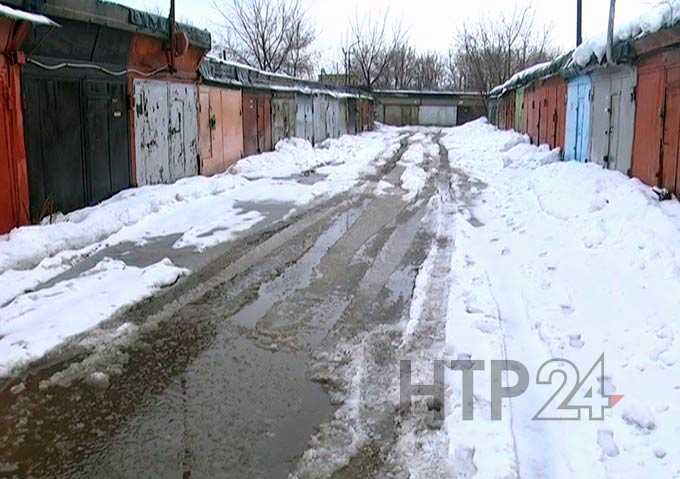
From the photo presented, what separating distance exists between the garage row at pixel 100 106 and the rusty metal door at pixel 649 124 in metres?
7.91

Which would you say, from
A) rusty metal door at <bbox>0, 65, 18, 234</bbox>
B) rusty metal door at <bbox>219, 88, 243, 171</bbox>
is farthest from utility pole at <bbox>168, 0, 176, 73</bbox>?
rusty metal door at <bbox>0, 65, 18, 234</bbox>

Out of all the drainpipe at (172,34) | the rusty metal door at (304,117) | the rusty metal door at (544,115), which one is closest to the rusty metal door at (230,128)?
the drainpipe at (172,34)

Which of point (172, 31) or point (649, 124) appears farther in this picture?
point (172, 31)

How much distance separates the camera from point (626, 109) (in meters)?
10.8

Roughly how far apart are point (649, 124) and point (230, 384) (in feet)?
24.6

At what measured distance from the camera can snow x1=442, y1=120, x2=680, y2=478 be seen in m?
3.53

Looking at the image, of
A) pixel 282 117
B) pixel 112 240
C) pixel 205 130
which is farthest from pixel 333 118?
pixel 112 240

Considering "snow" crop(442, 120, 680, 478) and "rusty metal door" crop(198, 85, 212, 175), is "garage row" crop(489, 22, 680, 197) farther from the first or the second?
"rusty metal door" crop(198, 85, 212, 175)

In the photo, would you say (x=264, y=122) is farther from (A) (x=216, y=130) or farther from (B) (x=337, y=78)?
(B) (x=337, y=78)

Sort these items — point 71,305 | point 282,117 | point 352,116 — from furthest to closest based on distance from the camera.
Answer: point 352,116 < point 282,117 < point 71,305

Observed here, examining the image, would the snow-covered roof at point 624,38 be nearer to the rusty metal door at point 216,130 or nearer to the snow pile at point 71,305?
the snow pile at point 71,305

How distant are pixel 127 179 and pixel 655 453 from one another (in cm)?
1025

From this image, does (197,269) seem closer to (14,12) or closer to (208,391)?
(208,391)

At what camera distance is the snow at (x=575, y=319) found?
353 cm
